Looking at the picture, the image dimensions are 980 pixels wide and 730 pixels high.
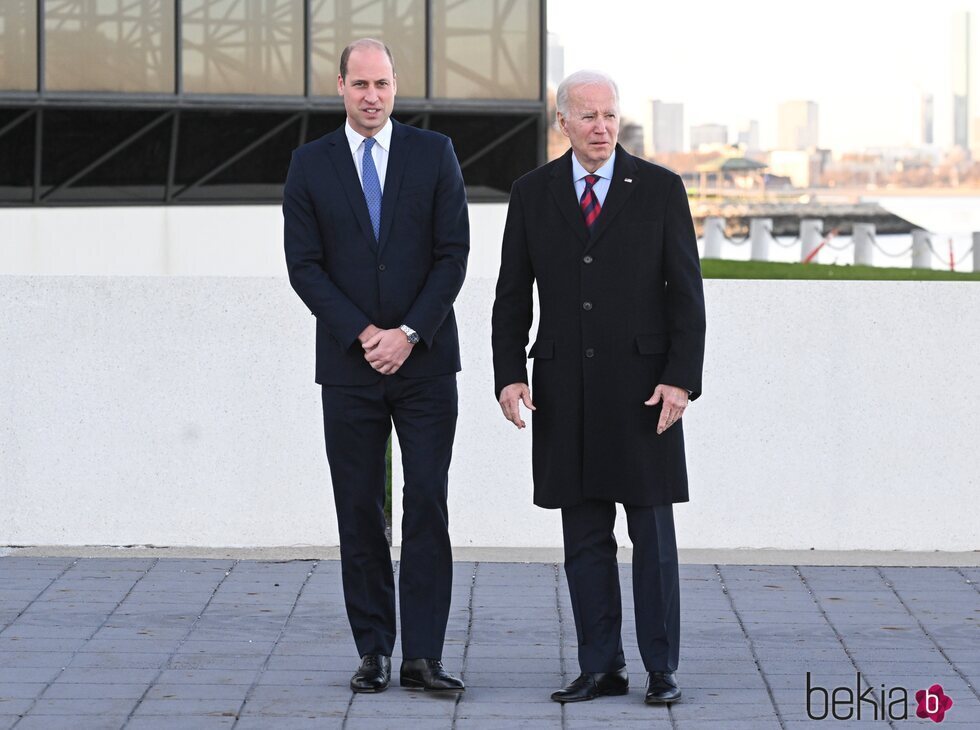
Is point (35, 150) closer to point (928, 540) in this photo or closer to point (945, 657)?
point (928, 540)

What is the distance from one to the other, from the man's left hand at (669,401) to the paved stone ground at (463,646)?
0.86 m

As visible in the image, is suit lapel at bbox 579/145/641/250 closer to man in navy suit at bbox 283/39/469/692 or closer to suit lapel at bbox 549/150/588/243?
suit lapel at bbox 549/150/588/243

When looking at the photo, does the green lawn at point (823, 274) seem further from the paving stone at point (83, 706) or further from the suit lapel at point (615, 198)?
the paving stone at point (83, 706)

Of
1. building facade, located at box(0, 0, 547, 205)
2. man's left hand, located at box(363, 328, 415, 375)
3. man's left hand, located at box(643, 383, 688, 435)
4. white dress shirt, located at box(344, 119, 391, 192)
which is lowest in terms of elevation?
man's left hand, located at box(643, 383, 688, 435)

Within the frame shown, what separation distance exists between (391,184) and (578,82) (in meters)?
0.65

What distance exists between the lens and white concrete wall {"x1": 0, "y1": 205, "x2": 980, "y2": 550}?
7113 mm

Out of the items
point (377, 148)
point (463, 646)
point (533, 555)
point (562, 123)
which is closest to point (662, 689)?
point (463, 646)

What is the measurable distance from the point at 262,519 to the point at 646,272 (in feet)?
10.1

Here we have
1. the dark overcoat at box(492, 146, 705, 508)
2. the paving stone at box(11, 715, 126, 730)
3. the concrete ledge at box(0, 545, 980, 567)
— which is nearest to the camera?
the paving stone at box(11, 715, 126, 730)

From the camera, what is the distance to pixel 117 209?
52.3 feet

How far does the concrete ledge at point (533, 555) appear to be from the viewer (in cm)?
695

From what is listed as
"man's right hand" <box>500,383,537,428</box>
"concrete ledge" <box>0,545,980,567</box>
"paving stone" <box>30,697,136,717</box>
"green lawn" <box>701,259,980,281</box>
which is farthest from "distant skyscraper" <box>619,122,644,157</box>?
"paving stone" <box>30,697,136,717</box>

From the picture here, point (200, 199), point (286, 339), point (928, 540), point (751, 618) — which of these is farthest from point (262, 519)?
point (200, 199)

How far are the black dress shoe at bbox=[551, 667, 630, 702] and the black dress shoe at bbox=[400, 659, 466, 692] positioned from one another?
0.31m
